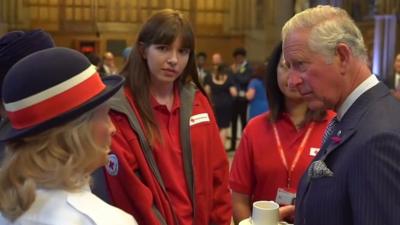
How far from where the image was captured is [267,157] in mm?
2389

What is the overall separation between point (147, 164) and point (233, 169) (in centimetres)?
42

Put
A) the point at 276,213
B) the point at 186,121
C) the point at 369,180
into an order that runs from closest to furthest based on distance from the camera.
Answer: the point at 369,180
the point at 276,213
the point at 186,121

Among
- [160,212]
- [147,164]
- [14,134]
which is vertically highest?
[14,134]

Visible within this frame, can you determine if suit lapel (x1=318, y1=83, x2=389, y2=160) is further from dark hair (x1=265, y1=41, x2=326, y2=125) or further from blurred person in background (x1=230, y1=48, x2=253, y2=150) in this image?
blurred person in background (x1=230, y1=48, x2=253, y2=150)

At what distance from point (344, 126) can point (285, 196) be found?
0.72 m

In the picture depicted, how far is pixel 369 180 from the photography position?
1.42 m

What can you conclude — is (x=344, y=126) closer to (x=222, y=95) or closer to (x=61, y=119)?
(x=61, y=119)

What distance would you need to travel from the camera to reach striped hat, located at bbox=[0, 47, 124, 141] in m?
1.36

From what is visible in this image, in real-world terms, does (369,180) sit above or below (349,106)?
below

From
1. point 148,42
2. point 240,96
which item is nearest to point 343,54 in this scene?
point 148,42

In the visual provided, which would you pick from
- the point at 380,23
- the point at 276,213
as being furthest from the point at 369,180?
the point at 380,23

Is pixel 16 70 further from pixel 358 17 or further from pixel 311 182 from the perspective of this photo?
pixel 358 17

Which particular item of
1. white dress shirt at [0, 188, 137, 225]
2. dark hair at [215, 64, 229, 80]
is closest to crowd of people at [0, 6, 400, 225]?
white dress shirt at [0, 188, 137, 225]

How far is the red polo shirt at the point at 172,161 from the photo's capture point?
2.32 m
